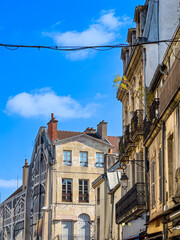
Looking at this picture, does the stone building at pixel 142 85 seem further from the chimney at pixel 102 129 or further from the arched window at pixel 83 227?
the chimney at pixel 102 129

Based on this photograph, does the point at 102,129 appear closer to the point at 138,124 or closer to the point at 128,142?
the point at 128,142

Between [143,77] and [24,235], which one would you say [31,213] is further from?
[143,77]

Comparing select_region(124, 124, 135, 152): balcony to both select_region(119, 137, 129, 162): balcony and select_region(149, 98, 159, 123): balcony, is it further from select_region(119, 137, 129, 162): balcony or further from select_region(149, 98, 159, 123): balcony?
select_region(149, 98, 159, 123): balcony

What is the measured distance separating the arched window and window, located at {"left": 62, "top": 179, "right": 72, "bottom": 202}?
1.80 metres

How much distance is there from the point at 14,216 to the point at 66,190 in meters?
14.8

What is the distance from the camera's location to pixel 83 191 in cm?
4331

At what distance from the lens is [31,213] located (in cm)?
4928

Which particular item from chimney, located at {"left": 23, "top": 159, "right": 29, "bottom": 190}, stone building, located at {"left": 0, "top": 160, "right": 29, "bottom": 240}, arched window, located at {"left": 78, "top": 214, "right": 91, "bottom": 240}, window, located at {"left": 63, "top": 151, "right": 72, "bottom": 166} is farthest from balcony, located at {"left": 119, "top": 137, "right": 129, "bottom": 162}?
chimney, located at {"left": 23, "top": 159, "right": 29, "bottom": 190}

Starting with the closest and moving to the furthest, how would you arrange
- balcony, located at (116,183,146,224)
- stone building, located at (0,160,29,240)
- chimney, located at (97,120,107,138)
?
balcony, located at (116,183,146,224) → chimney, located at (97,120,107,138) → stone building, located at (0,160,29,240)

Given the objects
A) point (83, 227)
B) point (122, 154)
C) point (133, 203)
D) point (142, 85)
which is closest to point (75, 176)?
point (83, 227)

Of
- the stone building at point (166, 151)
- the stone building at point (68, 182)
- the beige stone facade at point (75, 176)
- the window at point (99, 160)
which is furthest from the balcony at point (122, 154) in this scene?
the window at point (99, 160)

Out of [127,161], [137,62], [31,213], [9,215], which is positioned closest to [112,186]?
[127,161]

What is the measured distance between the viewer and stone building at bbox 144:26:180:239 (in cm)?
1189

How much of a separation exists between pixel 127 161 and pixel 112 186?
5.17 meters
